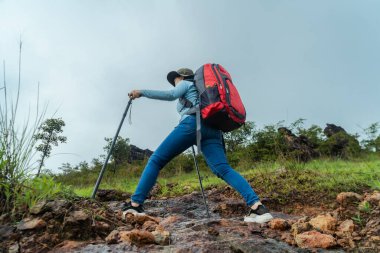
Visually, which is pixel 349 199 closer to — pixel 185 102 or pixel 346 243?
pixel 346 243

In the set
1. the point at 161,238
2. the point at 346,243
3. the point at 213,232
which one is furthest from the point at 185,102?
the point at 346,243

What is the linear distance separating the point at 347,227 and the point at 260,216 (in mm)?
799

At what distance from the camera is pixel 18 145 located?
293cm

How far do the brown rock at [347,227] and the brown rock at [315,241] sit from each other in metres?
0.33

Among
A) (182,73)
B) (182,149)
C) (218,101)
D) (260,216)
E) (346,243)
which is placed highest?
(182,73)

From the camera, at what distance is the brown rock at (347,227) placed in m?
2.93

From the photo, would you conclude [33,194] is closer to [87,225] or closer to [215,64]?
[87,225]

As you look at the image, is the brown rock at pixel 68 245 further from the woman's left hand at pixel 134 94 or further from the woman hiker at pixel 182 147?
the woman's left hand at pixel 134 94

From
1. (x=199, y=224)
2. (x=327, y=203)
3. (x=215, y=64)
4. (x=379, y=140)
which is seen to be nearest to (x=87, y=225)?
(x=199, y=224)

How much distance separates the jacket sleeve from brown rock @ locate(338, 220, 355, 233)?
2.10 m

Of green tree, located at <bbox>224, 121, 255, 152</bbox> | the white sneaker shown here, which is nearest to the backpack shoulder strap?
the white sneaker

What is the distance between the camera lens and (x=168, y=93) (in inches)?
159

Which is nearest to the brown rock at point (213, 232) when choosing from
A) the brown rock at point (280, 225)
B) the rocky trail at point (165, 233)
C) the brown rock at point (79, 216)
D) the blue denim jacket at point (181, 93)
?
the rocky trail at point (165, 233)

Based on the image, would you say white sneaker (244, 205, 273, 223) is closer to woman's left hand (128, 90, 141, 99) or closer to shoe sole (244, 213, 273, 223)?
shoe sole (244, 213, 273, 223)
